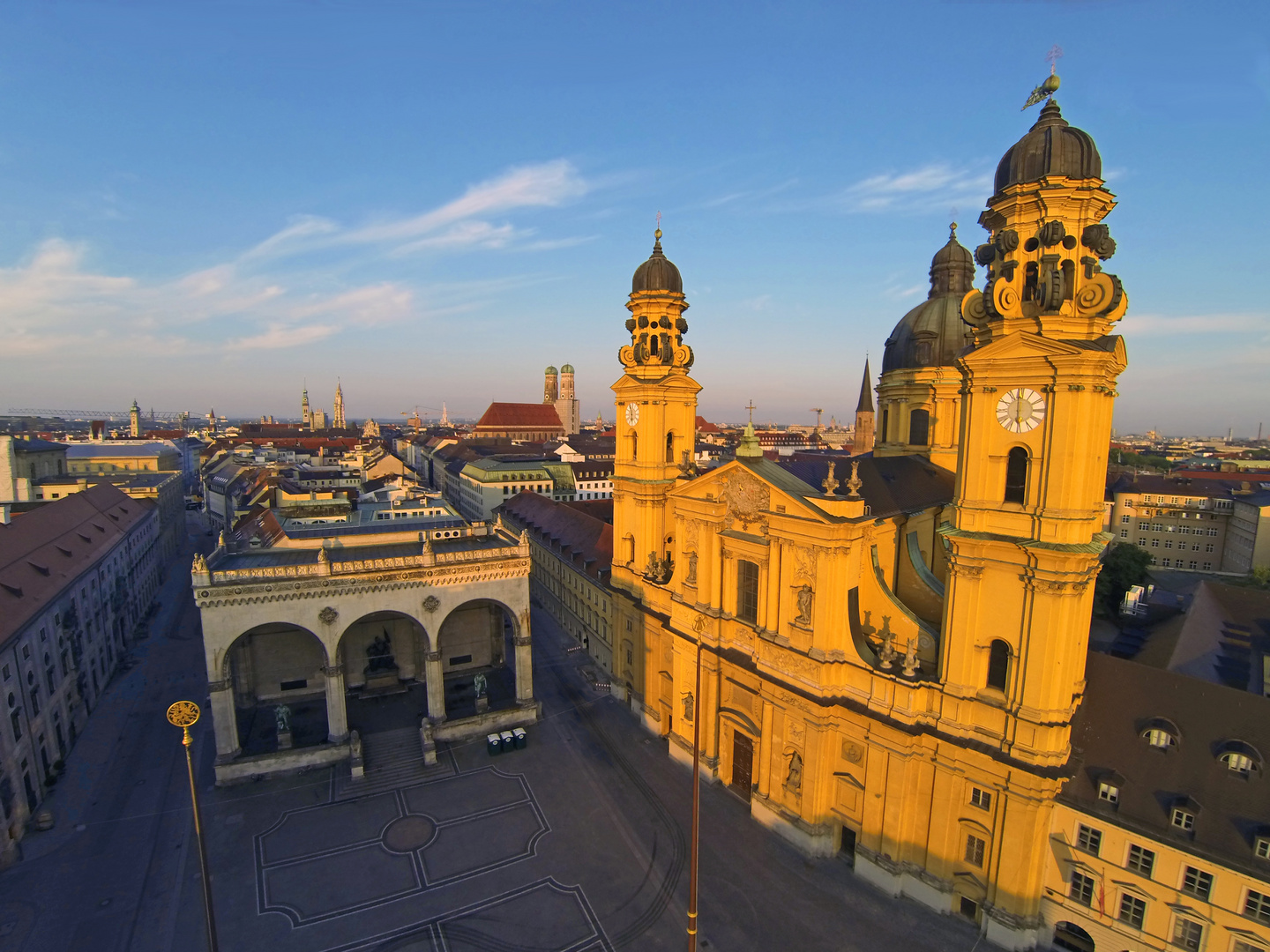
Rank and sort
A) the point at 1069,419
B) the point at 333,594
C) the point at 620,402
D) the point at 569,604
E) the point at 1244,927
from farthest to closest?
1. the point at 569,604
2. the point at 620,402
3. the point at 333,594
4. the point at 1069,419
5. the point at 1244,927

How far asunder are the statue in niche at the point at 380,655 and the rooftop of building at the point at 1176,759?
39.4 meters

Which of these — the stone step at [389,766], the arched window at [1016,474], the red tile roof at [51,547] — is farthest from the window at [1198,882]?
the red tile roof at [51,547]

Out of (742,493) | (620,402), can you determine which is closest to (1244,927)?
(742,493)

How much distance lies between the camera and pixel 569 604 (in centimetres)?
5712

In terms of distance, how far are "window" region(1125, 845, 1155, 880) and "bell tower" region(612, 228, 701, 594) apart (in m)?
24.7

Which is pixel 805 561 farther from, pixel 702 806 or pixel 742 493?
pixel 702 806

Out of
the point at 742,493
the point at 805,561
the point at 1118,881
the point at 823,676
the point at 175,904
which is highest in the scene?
the point at 742,493

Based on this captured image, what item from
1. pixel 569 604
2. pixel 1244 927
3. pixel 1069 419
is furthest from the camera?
pixel 569 604

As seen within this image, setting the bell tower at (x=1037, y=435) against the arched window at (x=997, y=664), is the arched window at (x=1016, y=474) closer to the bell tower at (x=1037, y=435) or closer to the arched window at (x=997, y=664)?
the bell tower at (x=1037, y=435)

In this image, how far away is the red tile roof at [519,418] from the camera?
191 metres

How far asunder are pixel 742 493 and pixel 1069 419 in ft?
47.0

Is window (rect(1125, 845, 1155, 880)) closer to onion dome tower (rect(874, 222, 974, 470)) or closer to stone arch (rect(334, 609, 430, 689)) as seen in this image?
onion dome tower (rect(874, 222, 974, 470))

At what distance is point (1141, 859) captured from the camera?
70.9 feet

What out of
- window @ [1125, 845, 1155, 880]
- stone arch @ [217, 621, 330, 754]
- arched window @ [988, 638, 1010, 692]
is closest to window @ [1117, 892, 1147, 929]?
window @ [1125, 845, 1155, 880]
